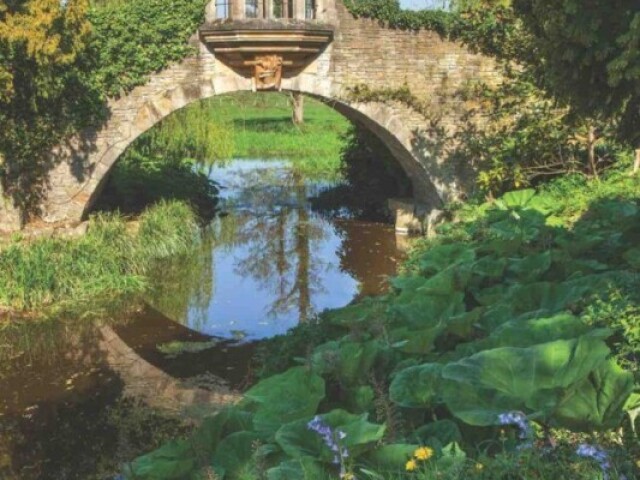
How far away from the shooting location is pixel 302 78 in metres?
12.4

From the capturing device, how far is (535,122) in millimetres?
12344

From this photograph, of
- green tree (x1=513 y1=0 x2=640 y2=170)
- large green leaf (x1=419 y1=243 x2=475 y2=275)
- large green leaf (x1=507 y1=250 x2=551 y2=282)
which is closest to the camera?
green tree (x1=513 y1=0 x2=640 y2=170)

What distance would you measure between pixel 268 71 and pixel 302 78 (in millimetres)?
641

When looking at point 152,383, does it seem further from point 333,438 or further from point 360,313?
point 333,438

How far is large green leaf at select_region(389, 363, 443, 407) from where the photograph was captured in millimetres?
3814

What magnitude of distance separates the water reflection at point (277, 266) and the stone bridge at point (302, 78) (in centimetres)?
178

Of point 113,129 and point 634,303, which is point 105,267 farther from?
point 634,303

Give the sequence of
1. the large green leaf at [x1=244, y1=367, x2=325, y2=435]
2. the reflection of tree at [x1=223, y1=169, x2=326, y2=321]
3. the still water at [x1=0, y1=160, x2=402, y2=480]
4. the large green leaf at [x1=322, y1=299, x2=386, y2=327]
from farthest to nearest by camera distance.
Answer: the reflection of tree at [x1=223, y1=169, x2=326, y2=321] → the still water at [x1=0, y1=160, x2=402, y2=480] → the large green leaf at [x1=322, y1=299, x2=386, y2=327] → the large green leaf at [x1=244, y1=367, x2=325, y2=435]

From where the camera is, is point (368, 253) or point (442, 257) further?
point (368, 253)

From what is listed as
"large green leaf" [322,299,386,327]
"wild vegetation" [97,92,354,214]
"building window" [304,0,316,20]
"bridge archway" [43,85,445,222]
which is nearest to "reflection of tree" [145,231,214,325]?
"bridge archway" [43,85,445,222]

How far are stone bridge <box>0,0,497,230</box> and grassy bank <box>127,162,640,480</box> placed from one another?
6.78 meters

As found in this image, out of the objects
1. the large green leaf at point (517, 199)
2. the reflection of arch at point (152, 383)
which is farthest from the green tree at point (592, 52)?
the large green leaf at point (517, 199)

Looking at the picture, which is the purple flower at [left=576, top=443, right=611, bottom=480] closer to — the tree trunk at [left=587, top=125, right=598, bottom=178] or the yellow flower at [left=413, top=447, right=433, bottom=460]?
the yellow flower at [left=413, top=447, right=433, bottom=460]

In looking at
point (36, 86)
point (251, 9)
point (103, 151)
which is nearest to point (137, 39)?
point (103, 151)
